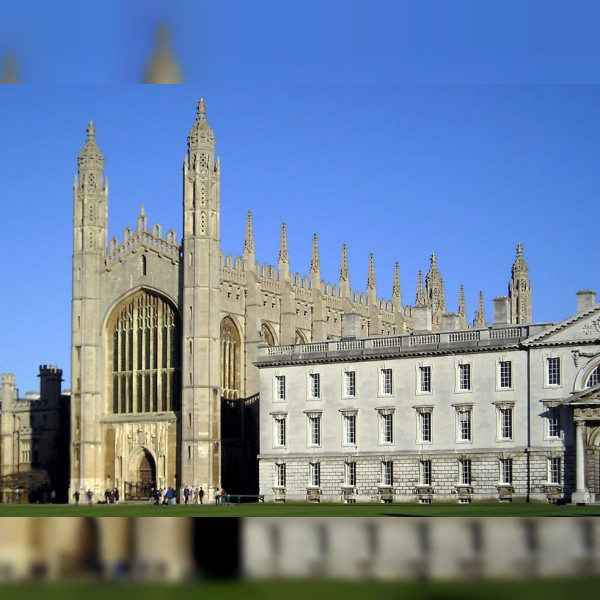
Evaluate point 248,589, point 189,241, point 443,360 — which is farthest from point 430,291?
point 248,589

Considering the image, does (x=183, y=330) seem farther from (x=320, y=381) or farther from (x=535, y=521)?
(x=535, y=521)

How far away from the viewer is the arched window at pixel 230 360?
6494 centimetres

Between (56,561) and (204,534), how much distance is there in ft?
3.40

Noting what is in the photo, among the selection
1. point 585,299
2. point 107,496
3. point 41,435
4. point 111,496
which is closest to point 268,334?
point 111,496

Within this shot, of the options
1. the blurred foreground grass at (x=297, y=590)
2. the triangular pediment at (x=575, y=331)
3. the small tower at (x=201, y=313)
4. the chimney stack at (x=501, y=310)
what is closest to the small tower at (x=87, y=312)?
the small tower at (x=201, y=313)

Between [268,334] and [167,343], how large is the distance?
24.9 ft

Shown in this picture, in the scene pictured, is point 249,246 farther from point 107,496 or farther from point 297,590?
point 297,590

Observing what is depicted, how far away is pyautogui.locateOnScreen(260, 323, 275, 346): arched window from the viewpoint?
227ft

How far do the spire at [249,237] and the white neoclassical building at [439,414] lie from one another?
11015 millimetres

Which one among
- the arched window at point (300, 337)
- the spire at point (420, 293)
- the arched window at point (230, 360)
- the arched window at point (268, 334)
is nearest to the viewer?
the arched window at point (230, 360)

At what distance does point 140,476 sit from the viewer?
65.1 m

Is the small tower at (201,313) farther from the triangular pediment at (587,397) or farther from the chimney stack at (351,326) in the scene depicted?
the triangular pediment at (587,397)

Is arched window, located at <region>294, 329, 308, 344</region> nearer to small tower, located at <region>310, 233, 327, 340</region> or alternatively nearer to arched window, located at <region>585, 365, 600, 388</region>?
small tower, located at <region>310, 233, 327, 340</region>

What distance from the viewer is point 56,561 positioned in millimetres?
8281
